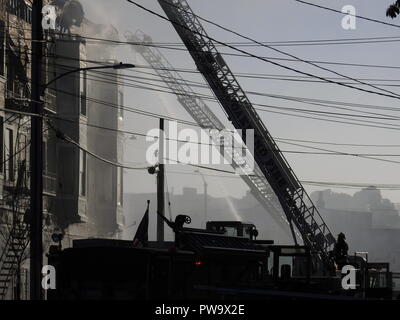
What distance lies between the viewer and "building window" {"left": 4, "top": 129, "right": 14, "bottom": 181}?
38094 mm

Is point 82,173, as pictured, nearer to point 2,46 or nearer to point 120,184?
point 2,46

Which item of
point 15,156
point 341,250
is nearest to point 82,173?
point 15,156

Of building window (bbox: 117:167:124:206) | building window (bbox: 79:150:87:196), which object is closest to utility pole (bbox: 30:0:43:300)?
building window (bbox: 79:150:87:196)

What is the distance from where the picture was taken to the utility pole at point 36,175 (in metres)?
20.1

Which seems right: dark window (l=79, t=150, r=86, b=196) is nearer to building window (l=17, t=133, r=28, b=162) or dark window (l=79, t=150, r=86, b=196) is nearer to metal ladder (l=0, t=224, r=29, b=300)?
building window (l=17, t=133, r=28, b=162)

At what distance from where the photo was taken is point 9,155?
3819 cm

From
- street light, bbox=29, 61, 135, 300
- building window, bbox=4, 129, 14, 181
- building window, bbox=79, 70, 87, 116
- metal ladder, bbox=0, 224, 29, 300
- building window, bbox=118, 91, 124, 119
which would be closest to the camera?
street light, bbox=29, 61, 135, 300

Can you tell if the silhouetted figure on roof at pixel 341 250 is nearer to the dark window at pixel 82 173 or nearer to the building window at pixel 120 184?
the dark window at pixel 82 173

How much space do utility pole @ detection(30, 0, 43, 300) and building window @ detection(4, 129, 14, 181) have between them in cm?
1732

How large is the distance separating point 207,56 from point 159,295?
2210cm

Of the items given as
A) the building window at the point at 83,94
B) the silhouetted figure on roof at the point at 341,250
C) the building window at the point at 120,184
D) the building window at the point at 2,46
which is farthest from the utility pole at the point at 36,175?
the building window at the point at 120,184

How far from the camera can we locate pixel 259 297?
16797 mm
